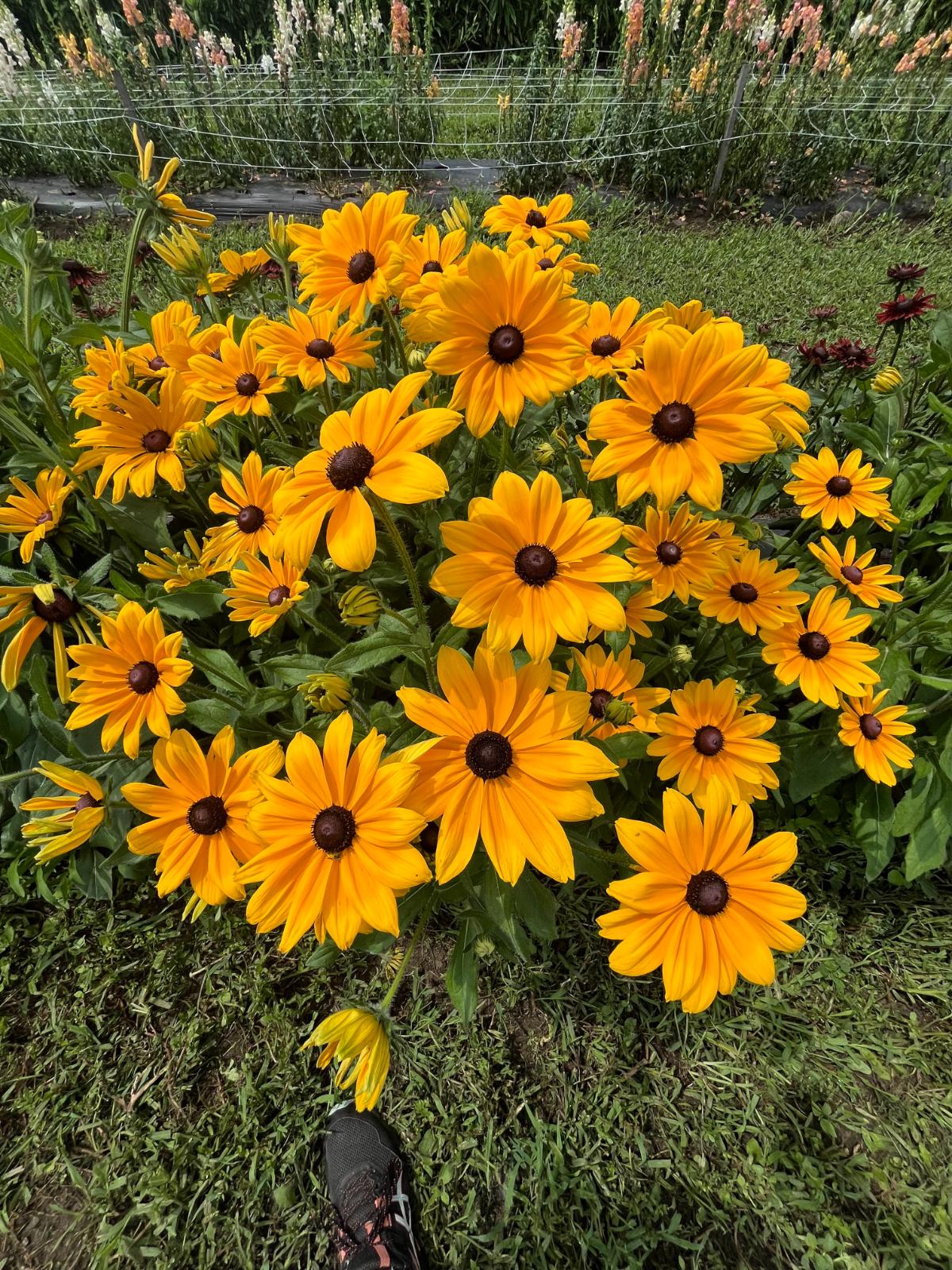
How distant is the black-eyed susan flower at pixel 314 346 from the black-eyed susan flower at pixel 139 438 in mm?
200

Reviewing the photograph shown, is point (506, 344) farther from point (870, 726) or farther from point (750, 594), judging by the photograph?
point (870, 726)

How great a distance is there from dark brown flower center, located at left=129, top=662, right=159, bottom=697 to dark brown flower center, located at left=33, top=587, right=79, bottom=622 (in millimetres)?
218

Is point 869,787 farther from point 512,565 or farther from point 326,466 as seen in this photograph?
point 326,466

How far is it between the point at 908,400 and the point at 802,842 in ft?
4.57

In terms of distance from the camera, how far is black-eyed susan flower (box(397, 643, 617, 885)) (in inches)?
34.1

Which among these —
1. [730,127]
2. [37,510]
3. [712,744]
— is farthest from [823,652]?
[730,127]

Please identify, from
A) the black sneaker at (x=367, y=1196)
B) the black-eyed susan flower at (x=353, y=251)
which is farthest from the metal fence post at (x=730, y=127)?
the black sneaker at (x=367, y=1196)

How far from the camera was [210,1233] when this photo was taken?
1.44 metres

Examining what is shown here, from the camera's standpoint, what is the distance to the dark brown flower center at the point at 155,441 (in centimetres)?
135

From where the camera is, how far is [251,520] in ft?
4.35

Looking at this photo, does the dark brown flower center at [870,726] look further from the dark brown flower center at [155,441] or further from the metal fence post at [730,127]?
the metal fence post at [730,127]

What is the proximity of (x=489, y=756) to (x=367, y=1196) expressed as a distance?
46.7 inches

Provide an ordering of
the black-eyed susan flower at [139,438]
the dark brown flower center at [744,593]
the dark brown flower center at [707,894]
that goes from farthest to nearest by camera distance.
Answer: the dark brown flower center at [744,593], the black-eyed susan flower at [139,438], the dark brown flower center at [707,894]

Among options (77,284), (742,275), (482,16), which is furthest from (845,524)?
(482,16)
